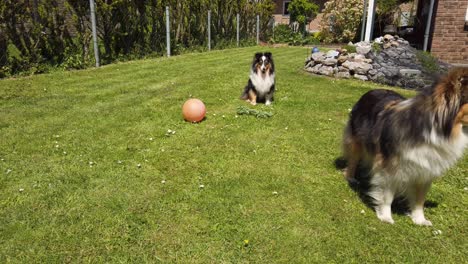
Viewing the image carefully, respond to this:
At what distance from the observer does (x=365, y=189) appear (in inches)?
161

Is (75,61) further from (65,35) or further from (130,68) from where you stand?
(130,68)

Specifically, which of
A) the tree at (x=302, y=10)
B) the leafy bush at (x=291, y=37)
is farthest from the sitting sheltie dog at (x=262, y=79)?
the tree at (x=302, y=10)

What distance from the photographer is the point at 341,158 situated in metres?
4.93

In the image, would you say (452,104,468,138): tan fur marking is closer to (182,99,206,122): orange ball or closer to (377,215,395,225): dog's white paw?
(377,215,395,225): dog's white paw

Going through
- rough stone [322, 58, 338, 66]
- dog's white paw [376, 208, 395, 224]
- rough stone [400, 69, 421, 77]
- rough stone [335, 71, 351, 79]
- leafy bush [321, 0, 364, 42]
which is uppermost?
leafy bush [321, 0, 364, 42]

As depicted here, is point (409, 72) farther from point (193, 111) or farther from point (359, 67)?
point (193, 111)

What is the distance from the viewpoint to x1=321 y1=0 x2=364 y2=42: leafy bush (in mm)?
22719

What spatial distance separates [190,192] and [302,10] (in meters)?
24.8

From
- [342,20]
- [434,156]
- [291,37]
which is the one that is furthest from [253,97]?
[342,20]

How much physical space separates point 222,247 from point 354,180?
2110 millimetres

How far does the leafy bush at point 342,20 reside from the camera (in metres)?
22.7

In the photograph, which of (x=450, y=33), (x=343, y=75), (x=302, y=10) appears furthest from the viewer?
(x=302, y=10)

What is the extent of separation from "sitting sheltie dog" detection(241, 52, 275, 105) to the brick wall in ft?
33.0

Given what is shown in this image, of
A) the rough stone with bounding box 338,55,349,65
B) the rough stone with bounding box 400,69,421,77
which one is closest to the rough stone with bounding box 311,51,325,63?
the rough stone with bounding box 338,55,349,65
